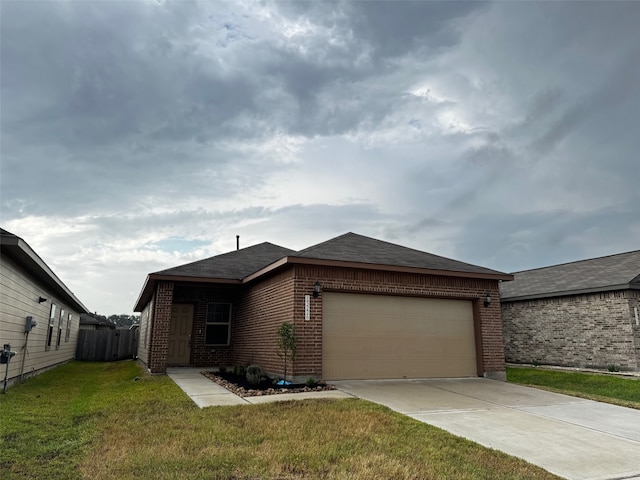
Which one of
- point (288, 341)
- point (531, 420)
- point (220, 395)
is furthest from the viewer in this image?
point (288, 341)

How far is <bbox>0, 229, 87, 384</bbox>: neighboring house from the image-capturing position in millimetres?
8656

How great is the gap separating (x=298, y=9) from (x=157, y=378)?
9492mm

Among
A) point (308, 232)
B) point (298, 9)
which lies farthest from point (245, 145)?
point (308, 232)

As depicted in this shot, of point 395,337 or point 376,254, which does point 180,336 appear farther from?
point 395,337

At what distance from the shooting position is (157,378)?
10.9 meters

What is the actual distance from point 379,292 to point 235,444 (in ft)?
20.8

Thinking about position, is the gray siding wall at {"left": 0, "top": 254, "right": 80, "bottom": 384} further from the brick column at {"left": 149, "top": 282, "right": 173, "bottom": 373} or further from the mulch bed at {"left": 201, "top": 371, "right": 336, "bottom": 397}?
the mulch bed at {"left": 201, "top": 371, "right": 336, "bottom": 397}

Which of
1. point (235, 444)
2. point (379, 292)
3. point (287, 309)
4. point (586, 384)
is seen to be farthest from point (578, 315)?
point (235, 444)

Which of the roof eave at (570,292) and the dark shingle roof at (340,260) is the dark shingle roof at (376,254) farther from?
the roof eave at (570,292)

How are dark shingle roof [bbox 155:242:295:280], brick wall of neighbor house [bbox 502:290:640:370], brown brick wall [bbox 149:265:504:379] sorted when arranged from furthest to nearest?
brick wall of neighbor house [bbox 502:290:640:370]
dark shingle roof [bbox 155:242:295:280]
brown brick wall [bbox 149:265:504:379]

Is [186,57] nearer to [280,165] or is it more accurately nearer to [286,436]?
[280,165]

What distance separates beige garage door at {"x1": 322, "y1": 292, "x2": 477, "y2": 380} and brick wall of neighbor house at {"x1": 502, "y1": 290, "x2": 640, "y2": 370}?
5458 mm

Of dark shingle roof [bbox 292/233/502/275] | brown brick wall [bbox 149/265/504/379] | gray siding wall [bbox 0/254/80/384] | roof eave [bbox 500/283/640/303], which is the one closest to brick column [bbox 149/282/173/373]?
brown brick wall [bbox 149/265/504/379]

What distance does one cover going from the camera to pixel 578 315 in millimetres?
14711
